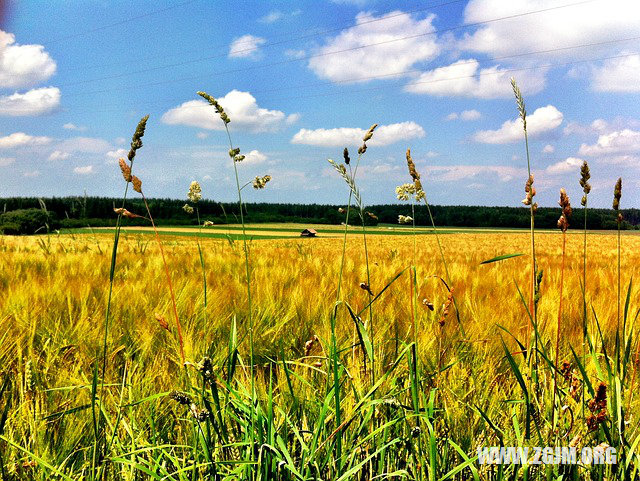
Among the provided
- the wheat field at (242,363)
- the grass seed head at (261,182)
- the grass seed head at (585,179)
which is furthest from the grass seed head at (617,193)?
the grass seed head at (261,182)

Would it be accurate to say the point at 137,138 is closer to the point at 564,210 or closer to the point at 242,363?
the point at 242,363

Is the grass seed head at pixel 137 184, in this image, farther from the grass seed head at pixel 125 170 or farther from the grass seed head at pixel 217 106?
the grass seed head at pixel 217 106

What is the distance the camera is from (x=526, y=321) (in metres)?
2.14

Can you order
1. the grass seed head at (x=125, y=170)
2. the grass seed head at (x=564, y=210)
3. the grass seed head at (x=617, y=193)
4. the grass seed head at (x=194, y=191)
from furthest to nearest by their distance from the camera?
the grass seed head at (x=194, y=191), the grass seed head at (x=617, y=193), the grass seed head at (x=564, y=210), the grass seed head at (x=125, y=170)

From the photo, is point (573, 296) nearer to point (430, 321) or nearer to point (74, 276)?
point (430, 321)

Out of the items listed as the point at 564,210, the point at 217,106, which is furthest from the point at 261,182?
the point at 564,210

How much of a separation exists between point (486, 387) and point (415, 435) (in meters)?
0.46

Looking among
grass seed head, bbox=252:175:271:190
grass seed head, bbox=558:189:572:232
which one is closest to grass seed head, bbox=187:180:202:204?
grass seed head, bbox=252:175:271:190

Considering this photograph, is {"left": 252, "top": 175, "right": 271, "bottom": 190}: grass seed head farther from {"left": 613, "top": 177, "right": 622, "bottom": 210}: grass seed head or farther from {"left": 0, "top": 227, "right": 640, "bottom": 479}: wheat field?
{"left": 613, "top": 177, "right": 622, "bottom": 210}: grass seed head

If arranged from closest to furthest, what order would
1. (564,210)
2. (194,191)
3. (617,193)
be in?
(564,210)
(617,193)
(194,191)

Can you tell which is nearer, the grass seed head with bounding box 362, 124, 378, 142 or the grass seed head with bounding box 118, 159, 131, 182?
the grass seed head with bounding box 118, 159, 131, 182

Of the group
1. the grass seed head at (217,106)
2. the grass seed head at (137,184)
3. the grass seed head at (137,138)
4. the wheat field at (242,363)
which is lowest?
the wheat field at (242,363)

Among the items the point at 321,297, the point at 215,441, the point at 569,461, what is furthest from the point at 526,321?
the point at 215,441

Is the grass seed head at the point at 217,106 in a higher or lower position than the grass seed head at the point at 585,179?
higher
